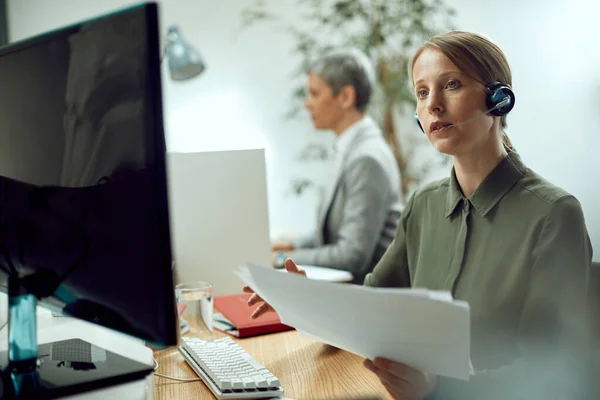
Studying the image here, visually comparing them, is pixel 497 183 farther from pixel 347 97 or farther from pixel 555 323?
pixel 347 97

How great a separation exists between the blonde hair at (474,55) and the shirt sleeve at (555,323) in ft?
0.91

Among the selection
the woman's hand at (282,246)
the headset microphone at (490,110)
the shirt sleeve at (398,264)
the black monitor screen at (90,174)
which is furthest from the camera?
the woman's hand at (282,246)

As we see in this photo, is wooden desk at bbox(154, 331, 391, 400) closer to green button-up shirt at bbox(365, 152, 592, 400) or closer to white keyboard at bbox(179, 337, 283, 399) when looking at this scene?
white keyboard at bbox(179, 337, 283, 399)

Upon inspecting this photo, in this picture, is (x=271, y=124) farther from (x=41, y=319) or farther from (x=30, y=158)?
(x=30, y=158)

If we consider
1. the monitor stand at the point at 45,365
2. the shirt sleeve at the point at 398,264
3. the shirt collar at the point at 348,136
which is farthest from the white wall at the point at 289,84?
the monitor stand at the point at 45,365

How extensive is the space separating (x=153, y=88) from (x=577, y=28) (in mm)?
2933

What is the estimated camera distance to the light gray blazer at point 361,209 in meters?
2.35

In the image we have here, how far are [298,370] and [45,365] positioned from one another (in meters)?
0.44

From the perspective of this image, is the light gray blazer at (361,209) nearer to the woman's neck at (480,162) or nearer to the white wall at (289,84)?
the white wall at (289,84)

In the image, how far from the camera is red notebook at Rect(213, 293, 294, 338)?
134 cm

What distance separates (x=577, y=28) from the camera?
3.04 meters

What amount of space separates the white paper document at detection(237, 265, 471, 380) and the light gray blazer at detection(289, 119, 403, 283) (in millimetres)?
1450

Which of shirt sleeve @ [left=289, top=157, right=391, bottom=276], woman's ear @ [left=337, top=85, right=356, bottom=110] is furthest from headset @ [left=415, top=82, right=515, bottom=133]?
woman's ear @ [left=337, top=85, right=356, bottom=110]

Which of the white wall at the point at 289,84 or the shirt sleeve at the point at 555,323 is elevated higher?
the white wall at the point at 289,84
